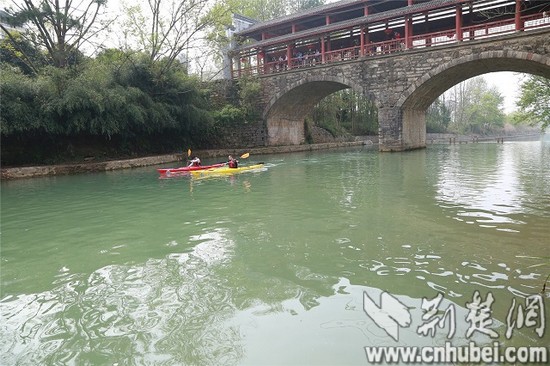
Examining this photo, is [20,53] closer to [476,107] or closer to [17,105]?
[17,105]

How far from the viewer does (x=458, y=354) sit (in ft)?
7.81

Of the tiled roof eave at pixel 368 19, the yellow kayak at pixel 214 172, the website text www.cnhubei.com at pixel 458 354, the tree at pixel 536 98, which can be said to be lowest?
the website text www.cnhubei.com at pixel 458 354

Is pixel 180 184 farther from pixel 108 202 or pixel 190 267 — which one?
pixel 190 267

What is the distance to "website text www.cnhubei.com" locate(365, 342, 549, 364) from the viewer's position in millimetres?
2324

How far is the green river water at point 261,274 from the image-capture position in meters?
2.64

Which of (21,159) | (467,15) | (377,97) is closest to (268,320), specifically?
(21,159)

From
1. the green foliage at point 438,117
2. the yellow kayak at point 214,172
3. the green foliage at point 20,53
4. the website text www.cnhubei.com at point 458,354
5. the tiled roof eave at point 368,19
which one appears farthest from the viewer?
the green foliage at point 438,117

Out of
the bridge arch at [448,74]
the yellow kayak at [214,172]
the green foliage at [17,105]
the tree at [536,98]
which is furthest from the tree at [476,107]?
the green foliage at [17,105]

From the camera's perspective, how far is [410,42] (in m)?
18.9

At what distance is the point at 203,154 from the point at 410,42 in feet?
40.5

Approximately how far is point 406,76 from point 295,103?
29.4ft

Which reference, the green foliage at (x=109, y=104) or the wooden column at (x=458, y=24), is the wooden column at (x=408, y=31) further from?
the green foliage at (x=109, y=104)

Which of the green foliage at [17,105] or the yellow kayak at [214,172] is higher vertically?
the green foliage at [17,105]

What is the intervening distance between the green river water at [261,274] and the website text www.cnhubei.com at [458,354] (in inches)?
2.7
